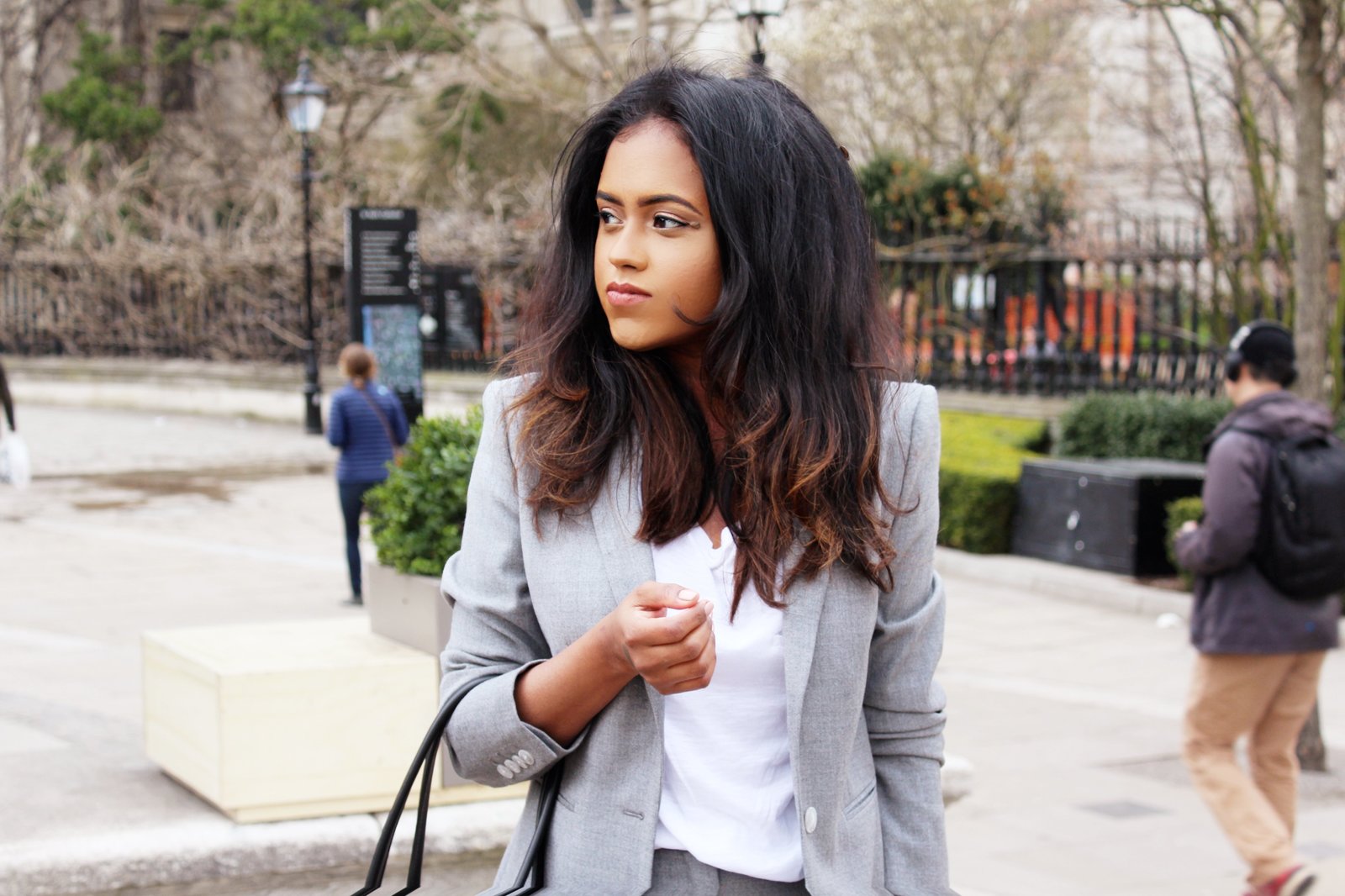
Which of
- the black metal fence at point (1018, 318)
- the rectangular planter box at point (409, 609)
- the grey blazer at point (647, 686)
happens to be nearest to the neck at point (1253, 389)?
the rectangular planter box at point (409, 609)

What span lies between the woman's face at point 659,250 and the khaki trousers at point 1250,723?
396 centimetres

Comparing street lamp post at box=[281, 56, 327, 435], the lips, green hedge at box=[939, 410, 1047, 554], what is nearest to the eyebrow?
the lips

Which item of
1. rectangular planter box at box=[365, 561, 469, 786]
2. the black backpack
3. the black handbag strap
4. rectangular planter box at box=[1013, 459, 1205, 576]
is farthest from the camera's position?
rectangular planter box at box=[1013, 459, 1205, 576]

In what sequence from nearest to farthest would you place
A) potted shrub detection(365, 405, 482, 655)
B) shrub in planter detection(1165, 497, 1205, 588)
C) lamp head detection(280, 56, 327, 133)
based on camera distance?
potted shrub detection(365, 405, 482, 655)
shrub in planter detection(1165, 497, 1205, 588)
lamp head detection(280, 56, 327, 133)

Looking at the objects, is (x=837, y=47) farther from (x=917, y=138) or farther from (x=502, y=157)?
(x=502, y=157)

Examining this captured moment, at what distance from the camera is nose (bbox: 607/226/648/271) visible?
1930 millimetres

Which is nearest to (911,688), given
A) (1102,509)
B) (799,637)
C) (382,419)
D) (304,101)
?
(799,637)

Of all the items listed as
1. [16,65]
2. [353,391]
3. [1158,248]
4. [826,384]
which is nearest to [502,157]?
[16,65]

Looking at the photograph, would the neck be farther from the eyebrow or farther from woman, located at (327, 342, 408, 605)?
woman, located at (327, 342, 408, 605)

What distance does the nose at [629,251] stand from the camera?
→ 193cm

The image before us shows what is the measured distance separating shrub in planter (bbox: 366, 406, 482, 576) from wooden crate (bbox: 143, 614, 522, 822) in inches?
13.0

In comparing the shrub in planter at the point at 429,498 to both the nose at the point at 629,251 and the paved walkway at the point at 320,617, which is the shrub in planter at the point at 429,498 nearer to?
the paved walkway at the point at 320,617

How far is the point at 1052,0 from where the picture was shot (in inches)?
705

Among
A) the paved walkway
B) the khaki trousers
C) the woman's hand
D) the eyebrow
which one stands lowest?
the paved walkway
